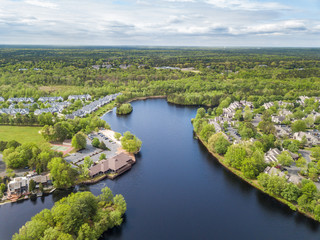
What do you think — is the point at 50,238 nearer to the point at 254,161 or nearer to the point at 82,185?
the point at 82,185

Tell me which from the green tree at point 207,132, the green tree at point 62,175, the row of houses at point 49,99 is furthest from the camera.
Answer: the row of houses at point 49,99

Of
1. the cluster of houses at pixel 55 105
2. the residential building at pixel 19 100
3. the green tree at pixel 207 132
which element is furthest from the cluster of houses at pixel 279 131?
the residential building at pixel 19 100

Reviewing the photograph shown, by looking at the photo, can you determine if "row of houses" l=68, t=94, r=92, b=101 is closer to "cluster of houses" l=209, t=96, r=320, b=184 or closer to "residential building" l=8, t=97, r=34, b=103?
"residential building" l=8, t=97, r=34, b=103

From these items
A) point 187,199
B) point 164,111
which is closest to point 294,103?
point 164,111

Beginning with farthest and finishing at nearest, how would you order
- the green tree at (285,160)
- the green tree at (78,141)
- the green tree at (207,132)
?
the green tree at (207,132) < the green tree at (78,141) < the green tree at (285,160)

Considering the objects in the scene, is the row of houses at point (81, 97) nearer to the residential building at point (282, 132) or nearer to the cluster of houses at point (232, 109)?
the cluster of houses at point (232, 109)
